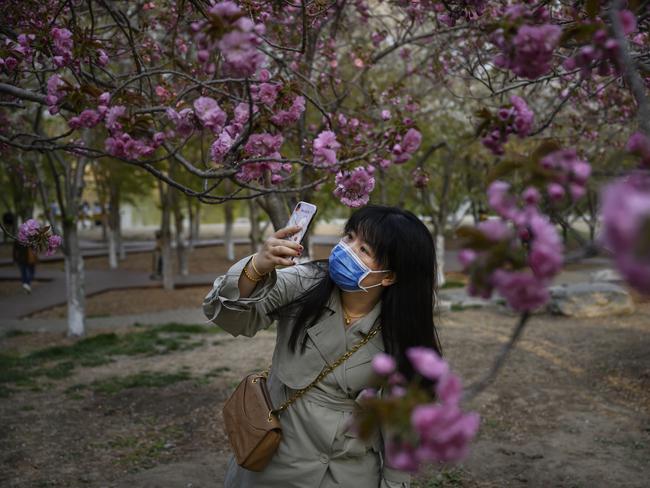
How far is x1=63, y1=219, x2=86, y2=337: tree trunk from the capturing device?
9.50 meters

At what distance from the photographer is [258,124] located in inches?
107

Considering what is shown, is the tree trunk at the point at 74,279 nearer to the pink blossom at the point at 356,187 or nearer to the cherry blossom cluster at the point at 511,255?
the pink blossom at the point at 356,187

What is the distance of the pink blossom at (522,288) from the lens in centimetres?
112

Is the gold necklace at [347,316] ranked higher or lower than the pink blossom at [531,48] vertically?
lower

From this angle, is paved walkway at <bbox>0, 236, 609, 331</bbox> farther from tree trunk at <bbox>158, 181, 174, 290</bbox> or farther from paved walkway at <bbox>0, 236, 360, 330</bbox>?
tree trunk at <bbox>158, 181, 174, 290</bbox>

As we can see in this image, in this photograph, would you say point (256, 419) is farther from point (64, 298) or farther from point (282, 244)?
point (64, 298)

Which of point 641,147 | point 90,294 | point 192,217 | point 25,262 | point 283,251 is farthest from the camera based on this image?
point 192,217

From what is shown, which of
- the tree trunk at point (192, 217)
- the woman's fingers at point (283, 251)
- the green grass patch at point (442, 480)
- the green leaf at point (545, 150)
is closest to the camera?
the green leaf at point (545, 150)

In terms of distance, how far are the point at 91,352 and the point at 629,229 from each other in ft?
29.2

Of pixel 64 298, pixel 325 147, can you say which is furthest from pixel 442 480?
pixel 64 298

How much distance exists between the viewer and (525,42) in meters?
1.46

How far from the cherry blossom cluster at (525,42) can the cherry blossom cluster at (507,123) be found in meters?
0.12

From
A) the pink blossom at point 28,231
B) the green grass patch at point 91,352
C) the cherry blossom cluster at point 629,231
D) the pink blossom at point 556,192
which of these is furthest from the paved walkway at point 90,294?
the cherry blossom cluster at point 629,231

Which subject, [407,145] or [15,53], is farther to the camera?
[407,145]
